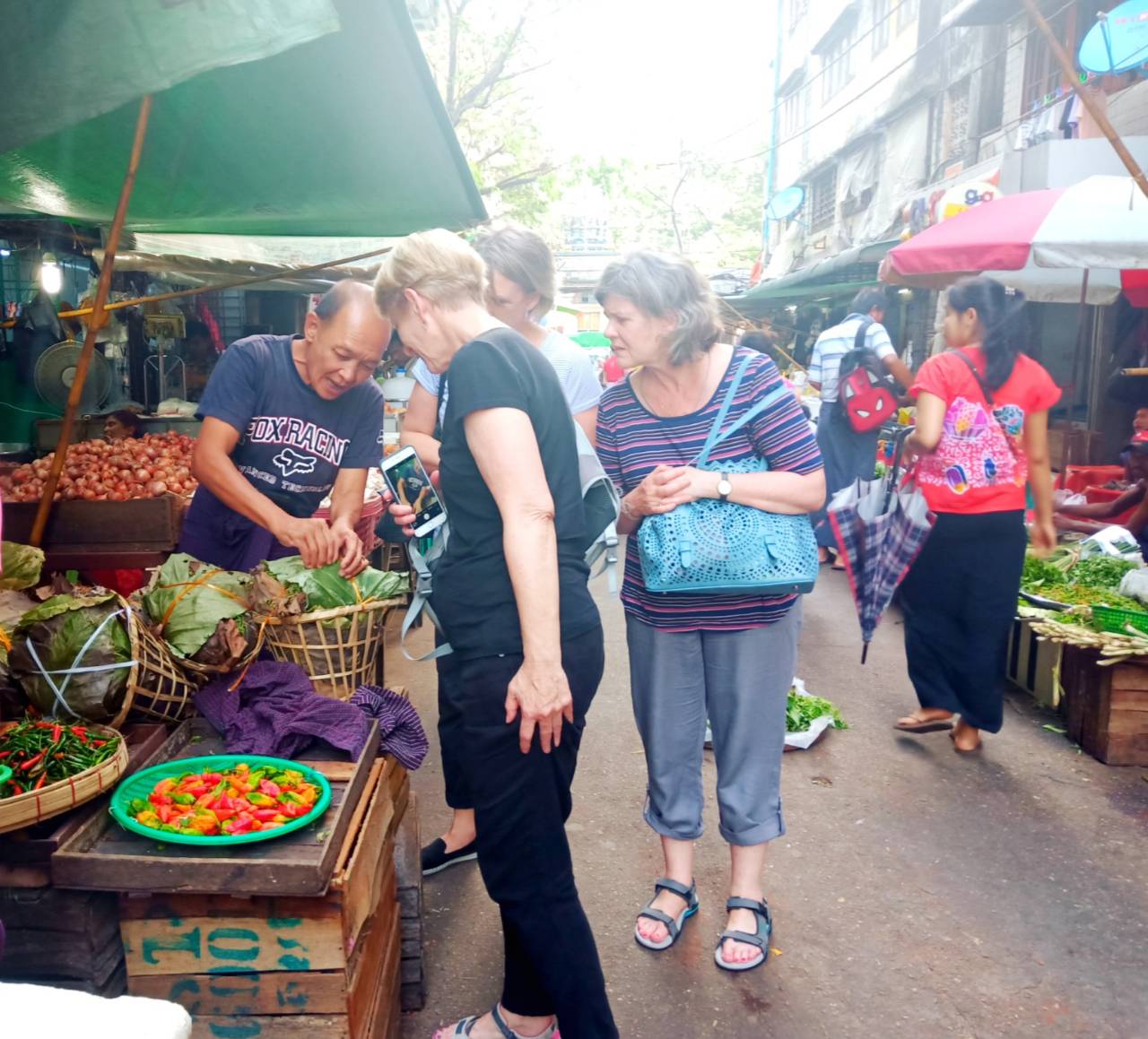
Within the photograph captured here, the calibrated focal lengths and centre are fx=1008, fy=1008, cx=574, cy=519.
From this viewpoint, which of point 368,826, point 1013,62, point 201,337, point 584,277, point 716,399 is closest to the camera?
point 368,826

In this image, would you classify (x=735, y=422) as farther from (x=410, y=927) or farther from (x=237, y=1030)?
(x=237, y=1030)

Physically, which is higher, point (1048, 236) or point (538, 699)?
point (1048, 236)

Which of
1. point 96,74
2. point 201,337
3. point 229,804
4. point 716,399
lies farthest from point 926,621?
point 201,337

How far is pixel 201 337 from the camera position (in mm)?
11484

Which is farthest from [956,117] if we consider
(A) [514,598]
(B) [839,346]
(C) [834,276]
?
(A) [514,598]

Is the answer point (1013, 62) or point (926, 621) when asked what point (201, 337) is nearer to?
point (926, 621)

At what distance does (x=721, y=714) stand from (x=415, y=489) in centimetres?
123

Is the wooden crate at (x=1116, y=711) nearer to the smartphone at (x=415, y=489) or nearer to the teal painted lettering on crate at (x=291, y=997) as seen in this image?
the smartphone at (x=415, y=489)

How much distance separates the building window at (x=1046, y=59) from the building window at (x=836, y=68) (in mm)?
9329

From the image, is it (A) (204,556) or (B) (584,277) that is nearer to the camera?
(A) (204,556)

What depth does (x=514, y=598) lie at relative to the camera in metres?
2.25

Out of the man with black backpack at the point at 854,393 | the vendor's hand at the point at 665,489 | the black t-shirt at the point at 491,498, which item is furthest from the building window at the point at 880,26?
the black t-shirt at the point at 491,498

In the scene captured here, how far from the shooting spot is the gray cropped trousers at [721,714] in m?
3.13

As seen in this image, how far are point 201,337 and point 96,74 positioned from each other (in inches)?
386
